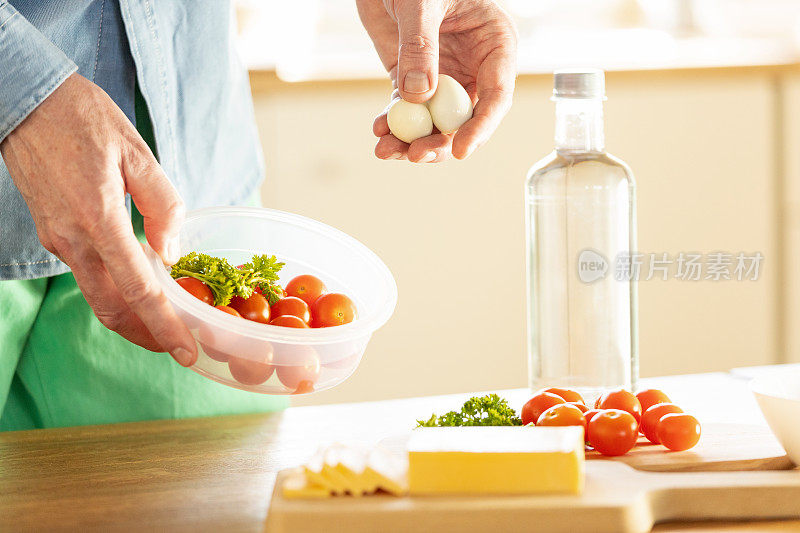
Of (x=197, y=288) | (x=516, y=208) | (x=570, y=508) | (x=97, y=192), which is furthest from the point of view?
(x=516, y=208)

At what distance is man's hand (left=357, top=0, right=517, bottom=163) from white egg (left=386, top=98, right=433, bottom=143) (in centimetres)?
1

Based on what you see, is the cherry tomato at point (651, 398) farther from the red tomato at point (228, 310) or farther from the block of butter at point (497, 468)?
the red tomato at point (228, 310)

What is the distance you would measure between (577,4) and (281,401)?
1.92 meters

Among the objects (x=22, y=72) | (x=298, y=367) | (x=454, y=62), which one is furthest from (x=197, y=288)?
(x=454, y=62)

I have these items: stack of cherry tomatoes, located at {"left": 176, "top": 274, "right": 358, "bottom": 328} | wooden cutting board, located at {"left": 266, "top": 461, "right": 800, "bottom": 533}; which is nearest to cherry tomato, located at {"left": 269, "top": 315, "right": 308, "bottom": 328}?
stack of cherry tomatoes, located at {"left": 176, "top": 274, "right": 358, "bottom": 328}

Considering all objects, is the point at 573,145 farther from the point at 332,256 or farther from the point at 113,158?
the point at 113,158

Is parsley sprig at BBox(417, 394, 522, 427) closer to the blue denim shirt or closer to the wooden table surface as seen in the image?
the wooden table surface

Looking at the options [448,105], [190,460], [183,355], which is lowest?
[190,460]

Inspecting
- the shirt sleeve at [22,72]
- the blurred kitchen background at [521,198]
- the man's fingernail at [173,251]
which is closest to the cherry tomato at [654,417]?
the man's fingernail at [173,251]

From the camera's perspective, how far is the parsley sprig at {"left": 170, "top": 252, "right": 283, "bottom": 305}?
93 cm

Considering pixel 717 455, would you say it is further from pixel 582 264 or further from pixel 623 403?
pixel 582 264

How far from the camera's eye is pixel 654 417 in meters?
0.88

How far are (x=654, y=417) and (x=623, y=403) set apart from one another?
0.13 feet

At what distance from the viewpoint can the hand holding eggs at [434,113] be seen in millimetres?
1050
